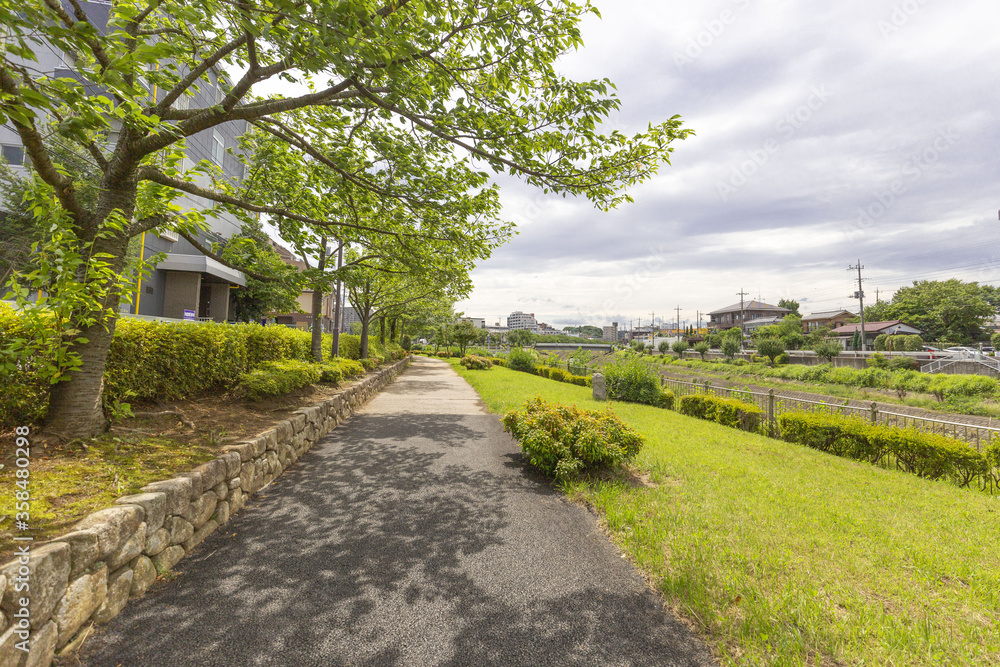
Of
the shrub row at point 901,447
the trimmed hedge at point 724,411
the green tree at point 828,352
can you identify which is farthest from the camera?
the green tree at point 828,352

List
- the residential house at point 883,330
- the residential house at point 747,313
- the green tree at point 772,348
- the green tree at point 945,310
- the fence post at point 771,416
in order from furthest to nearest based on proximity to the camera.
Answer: the residential house at point 747,313
the residential house at point 883,330
the green tree at point 945,310
the green tree at point 772,348
the fence post at point 771,416

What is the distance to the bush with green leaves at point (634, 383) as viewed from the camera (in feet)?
44.4

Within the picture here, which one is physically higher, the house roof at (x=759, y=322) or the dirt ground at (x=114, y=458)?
the house roof at (x=759, y=322)

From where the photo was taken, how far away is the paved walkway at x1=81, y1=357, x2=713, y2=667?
7.75ft

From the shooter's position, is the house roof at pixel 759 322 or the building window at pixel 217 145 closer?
the building window at pixel 217 145

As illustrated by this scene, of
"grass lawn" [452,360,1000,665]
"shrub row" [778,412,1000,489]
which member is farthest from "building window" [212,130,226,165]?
"shrub row" [778,412,1000,489]

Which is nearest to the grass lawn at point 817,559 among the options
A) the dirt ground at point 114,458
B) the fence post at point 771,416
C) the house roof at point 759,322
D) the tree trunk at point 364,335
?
the fence post at point 771,416

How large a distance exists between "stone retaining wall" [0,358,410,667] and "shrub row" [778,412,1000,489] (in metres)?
10.2

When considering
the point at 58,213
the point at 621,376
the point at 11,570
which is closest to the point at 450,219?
the point at 58,213

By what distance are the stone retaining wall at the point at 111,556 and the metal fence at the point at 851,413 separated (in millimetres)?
10727

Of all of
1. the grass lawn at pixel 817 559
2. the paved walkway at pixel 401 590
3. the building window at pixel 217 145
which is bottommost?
the paved walkway at pixel 401 590

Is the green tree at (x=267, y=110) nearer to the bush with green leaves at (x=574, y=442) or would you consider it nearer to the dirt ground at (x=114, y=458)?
the dirt ground at (x=114, y=458)

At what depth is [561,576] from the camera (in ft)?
10.5

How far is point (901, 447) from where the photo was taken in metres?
6.63
